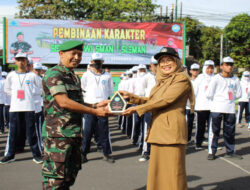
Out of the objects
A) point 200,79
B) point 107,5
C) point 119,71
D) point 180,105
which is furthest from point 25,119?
point 107,5

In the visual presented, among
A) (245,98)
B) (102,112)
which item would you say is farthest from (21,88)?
(245,98)

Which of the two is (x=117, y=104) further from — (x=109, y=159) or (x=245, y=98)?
(x=245, y=98)

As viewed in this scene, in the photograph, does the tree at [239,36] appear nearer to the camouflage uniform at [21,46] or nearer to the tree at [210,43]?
the tree at [210,43]

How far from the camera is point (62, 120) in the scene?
125 inches

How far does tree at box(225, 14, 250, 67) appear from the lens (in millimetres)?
42875

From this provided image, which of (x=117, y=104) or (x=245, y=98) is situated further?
(x=245, y=98)

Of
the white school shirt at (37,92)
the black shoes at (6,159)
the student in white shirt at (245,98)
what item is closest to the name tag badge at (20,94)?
the white school shirt at (37,92)

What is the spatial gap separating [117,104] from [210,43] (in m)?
53.5

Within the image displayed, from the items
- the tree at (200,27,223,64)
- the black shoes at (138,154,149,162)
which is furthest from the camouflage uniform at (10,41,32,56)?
the tree at (200,27,223,64)

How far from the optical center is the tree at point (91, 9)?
33062mm

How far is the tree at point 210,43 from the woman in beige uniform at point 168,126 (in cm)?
5089

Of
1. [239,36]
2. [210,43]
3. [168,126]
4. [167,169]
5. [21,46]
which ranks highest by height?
[239,36]

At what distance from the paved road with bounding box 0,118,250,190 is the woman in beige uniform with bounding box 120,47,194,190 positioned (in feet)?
4.46

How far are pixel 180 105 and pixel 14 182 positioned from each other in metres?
3.26
